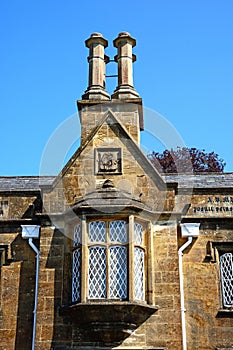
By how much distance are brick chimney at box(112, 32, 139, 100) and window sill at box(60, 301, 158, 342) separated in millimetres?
6940

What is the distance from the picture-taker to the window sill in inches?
500

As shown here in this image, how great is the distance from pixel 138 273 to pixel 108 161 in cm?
347

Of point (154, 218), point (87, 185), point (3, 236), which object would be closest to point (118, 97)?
point (87, 185)

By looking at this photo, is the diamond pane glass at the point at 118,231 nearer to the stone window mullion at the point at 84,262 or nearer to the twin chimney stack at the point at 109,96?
the stone window mullion at the point at 84,262

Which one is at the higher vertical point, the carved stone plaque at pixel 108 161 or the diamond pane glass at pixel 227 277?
the carved stone plaque at pixel 108 161

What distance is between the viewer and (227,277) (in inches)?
560

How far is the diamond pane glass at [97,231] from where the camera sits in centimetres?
1366

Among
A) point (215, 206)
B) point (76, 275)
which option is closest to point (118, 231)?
point (76, 275)

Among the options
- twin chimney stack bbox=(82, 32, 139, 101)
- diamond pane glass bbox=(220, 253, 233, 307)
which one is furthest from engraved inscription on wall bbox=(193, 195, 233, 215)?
twin chimney stack bbox=(82, 32, 139, 101)

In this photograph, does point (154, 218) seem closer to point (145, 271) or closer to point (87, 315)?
point (145, 271)

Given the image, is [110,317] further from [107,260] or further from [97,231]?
[97,231]

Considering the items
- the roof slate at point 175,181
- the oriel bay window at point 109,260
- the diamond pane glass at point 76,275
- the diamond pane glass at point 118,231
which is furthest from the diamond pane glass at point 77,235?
the roof slate at point 175,181

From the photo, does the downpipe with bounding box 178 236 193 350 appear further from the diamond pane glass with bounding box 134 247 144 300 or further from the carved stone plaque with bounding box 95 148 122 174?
the carved stone plaque with bounding box 95 148 122 174

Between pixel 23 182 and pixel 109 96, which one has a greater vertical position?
pixel 109 96
